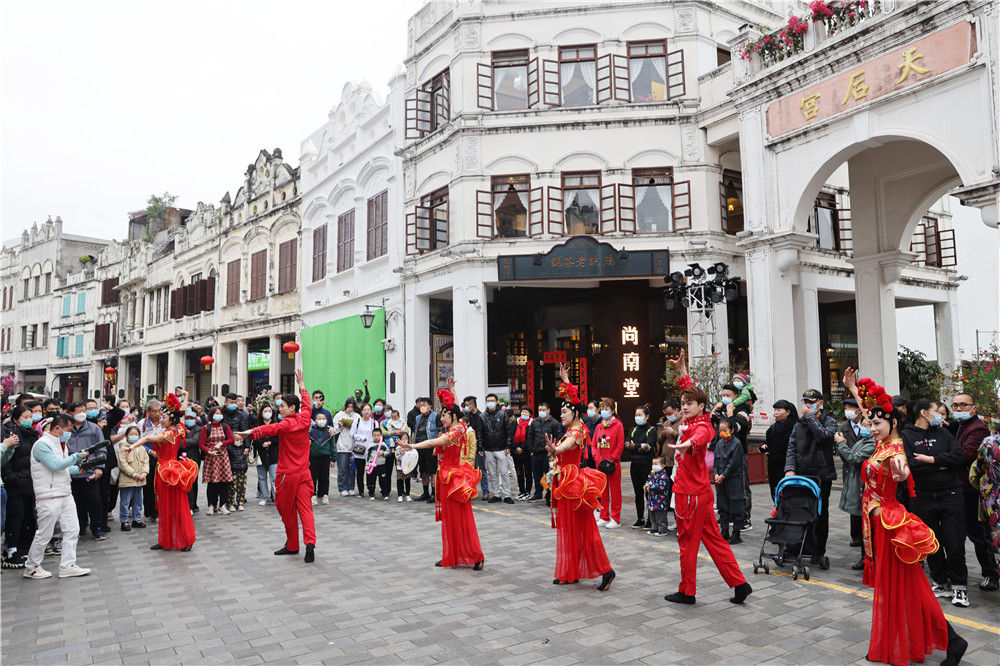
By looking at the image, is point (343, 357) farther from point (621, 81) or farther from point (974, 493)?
point (974, 493)

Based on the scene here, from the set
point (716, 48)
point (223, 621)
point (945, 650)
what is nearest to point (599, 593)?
point (945, 650)

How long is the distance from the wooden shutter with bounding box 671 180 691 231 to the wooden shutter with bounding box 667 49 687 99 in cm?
238

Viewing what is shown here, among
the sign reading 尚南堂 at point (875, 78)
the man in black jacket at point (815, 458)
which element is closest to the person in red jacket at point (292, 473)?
the man in black jacket at point (815, 458)

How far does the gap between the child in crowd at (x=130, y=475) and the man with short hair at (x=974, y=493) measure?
1008 centimetres

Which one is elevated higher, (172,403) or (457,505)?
(172,403)

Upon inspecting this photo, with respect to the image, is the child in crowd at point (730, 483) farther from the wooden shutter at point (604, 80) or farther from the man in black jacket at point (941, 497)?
the wooden shutter at point (604, 80)

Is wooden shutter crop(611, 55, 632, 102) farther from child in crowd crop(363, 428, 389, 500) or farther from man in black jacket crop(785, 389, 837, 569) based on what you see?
man in black jacket crop(785, 389, 837, 569)

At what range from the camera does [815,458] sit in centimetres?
723

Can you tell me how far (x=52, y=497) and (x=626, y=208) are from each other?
1381 centimetres

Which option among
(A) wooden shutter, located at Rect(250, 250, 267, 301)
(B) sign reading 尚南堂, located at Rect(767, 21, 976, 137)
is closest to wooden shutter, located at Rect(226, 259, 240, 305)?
(A) wooden shutter, located at Rect(250, 250, 267, 301)

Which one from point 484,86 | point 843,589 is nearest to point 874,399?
point 843,589

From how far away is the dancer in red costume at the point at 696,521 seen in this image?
5785 millimetres

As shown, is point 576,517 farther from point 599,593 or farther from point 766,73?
point 766,73

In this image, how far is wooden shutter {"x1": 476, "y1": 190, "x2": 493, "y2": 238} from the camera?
17.6 meters
